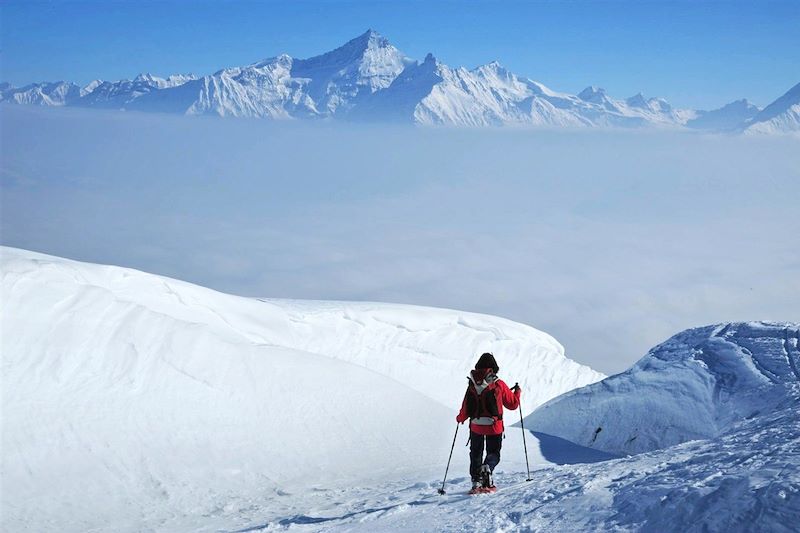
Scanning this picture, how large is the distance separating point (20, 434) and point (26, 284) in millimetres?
4891

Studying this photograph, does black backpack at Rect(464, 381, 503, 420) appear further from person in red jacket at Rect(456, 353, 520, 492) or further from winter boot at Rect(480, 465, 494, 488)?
winter boot at Rect(480, 465, 494, 488)

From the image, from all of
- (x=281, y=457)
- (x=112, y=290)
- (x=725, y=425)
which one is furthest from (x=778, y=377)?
(x=112, y=290)

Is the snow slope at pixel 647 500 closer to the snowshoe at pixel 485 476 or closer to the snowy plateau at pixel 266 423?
the snowy plateau at pixel 266 423

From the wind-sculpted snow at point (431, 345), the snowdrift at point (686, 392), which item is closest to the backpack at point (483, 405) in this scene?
the snowdrift at point (686, 392)

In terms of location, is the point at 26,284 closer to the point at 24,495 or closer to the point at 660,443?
the point at 24,495

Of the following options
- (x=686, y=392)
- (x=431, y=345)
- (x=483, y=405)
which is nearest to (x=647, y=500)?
(x=483, y=405)

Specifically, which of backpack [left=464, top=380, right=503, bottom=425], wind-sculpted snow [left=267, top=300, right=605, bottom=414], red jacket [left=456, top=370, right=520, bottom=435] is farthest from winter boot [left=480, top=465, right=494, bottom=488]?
wind-sculpted snow [left=267, top=300, right=605, bottom=414]

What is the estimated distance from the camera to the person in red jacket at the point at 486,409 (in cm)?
929

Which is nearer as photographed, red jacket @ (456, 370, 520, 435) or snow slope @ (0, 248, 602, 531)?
red jacket @ (456, 370, 520, 435)

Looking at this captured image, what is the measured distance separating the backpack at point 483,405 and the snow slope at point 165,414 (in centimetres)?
450

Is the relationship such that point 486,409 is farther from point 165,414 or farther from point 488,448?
point 165,414

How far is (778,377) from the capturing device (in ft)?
53.6

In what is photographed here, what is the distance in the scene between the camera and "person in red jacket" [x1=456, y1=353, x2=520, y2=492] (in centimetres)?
929

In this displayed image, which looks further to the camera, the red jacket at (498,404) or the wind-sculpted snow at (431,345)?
the wind-sculpted snow at (431,345)
